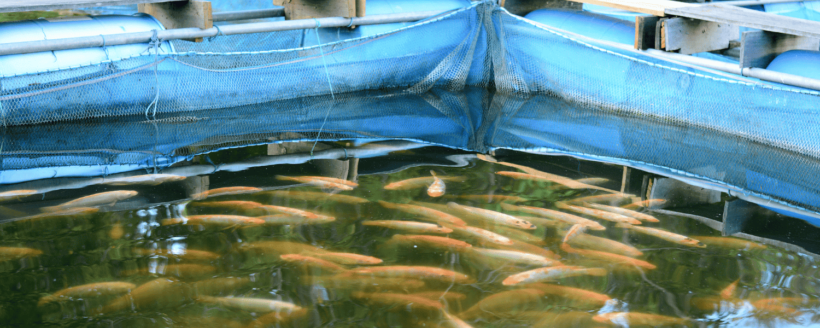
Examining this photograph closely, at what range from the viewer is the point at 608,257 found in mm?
3883

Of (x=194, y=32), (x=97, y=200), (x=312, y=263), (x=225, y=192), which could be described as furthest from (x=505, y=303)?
(x=194, y=32)

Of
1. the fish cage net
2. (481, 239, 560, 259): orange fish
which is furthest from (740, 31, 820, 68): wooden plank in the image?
(481, 239, 560, 259): orange fish

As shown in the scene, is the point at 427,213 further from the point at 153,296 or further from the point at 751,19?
the point at 751,19

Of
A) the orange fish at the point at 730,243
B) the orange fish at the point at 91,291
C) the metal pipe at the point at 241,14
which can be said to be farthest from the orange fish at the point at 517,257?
the metal pipe at the point at 241,14

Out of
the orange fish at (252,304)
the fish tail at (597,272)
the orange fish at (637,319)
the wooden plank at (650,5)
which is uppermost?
the wooden plank at (650,5)

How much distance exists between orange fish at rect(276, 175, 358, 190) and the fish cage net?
968 mm

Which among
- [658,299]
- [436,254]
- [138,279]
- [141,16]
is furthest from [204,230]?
[141,16]

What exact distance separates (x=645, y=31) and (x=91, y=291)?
4869 mm

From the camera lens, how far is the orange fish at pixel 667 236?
13.4ft

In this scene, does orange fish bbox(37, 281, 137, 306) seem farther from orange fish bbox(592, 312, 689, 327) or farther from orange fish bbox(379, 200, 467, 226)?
orange fish bbox(592, 312, 689, 327)

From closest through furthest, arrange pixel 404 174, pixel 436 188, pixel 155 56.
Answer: pixel 436 188, pixel 404 174, pixel 155 56

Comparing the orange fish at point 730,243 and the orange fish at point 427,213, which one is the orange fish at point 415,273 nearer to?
the orange fish at point 427,213

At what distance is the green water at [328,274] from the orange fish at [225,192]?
7 centimetres

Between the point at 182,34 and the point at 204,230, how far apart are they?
2.84 meters
